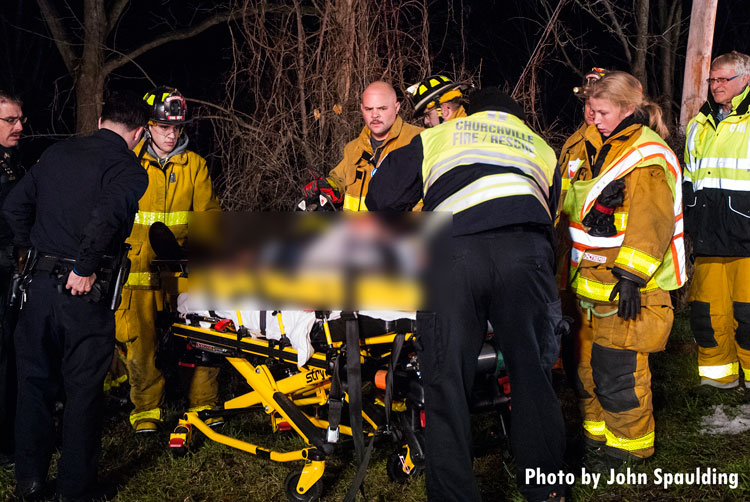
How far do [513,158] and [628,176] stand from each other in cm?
109

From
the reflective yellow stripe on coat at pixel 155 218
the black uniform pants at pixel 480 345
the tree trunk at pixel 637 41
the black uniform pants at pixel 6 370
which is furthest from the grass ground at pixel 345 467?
the tree trunk at pixel 637 41

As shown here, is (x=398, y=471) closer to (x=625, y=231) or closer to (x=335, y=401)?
(x=335, y=401)

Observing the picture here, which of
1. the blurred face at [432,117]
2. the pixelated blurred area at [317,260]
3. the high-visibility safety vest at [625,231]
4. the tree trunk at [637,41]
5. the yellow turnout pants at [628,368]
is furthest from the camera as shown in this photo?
the tree trunk at [637,41]

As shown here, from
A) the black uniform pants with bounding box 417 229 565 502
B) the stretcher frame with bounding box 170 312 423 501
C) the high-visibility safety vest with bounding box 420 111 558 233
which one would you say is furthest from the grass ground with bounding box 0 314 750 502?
the high-visibility safety vest with bounding box 420 111 558 233

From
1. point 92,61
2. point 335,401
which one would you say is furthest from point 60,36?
point 335,401

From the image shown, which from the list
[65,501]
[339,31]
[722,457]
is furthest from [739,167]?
[65,501]

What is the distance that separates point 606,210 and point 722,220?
71.7 inches

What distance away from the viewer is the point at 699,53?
24.7ft

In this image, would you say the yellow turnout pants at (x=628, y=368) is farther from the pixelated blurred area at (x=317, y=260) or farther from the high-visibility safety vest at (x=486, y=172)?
the pixelated blurred area at (x=317, y=260)

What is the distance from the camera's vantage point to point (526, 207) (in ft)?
9.32

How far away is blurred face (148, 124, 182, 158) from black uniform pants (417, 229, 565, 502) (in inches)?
95.5

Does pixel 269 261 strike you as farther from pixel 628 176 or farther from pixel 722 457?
pixel 722 457

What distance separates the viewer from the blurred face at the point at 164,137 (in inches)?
178

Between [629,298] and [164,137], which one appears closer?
[629,298]
